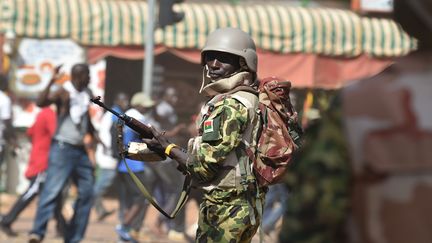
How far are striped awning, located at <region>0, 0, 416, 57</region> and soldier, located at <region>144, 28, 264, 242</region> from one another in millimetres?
11904

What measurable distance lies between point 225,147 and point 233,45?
64 cm

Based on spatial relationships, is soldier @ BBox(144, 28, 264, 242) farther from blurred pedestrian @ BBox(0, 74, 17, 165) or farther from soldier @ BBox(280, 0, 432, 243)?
blurred pedestrian @ BBox(0, 74, 17, 165)

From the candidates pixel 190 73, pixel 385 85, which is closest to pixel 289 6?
pixel 190 73

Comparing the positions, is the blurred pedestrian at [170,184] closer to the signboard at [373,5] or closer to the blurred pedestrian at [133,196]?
the blurred pedestrian at [133,196]

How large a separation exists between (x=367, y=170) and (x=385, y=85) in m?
0.22

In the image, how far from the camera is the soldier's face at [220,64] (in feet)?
19.3

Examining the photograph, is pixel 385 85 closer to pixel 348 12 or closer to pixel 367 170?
pixel 367 170

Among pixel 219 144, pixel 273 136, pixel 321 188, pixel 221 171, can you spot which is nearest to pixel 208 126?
pixel 219 144

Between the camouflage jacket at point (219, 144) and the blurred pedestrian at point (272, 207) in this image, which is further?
the blurred pedestrian at point (272, 207)

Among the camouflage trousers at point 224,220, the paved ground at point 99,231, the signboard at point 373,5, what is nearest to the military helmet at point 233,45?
the camouflage trousers at point 224,220

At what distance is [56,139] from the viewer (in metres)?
10.7

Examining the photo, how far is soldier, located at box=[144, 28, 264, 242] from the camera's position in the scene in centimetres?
554

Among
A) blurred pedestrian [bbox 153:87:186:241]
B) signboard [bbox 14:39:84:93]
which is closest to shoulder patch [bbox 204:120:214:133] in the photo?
blurred pedestrian [bbox 153:87:186:241]

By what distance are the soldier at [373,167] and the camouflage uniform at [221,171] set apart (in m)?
2.74
